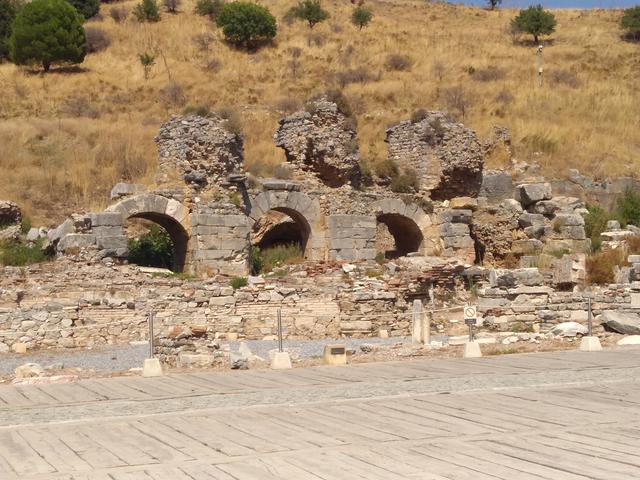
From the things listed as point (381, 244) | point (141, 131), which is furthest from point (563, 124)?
point (141, 131)

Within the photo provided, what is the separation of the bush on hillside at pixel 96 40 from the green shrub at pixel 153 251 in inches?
1100

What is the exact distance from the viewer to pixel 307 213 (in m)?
22.1

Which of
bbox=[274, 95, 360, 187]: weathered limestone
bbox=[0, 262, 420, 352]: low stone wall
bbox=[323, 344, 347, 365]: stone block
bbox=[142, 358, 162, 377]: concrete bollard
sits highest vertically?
bbox=[274, 95, 360, 187]: weathered limestone

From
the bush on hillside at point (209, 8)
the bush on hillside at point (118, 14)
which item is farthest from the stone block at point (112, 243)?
the bush on hillside at point (209, 8)

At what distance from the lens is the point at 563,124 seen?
122ft

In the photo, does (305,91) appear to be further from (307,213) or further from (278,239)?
(307,213)

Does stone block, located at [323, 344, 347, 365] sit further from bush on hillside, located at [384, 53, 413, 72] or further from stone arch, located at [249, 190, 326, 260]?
bush on hillside, located at [384, 53, 413, 72]

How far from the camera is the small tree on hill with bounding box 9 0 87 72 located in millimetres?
44250

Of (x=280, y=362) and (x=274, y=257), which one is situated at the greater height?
(x=274, y=257)

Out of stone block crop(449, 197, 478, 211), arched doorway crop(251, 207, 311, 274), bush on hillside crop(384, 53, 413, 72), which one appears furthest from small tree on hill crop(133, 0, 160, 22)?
stone block crop(449, 197, 478, 211)

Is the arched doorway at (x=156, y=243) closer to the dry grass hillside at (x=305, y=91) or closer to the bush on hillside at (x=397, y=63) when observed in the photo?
the dry grass hillside at (x=305, y=91)

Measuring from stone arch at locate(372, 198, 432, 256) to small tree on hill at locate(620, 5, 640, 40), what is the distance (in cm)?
3824

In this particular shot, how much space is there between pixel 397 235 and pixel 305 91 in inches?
714

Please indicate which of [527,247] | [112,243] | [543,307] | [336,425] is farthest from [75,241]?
[336,425]
